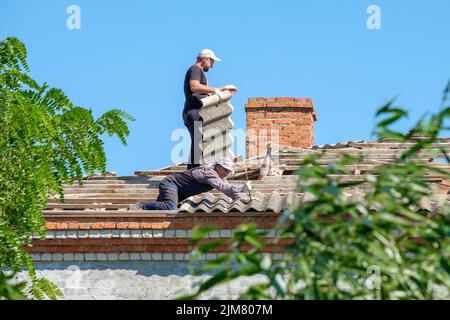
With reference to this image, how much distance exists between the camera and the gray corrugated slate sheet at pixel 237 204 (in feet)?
38.8

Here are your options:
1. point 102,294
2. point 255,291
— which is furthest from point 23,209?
point 255,291

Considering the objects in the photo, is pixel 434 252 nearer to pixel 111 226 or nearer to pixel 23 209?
pixel 23 209

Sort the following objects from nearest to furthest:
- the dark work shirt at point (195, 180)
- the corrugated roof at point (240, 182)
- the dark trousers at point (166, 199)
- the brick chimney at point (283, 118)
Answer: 1. the corrugated roof at point (240, 182)
2. the dark trousers at point (166, 199)
3. the dark work shirt at point (195, 180)
4. the brick chimney at point (283, 118)

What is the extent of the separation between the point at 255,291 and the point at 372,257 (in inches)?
21.5

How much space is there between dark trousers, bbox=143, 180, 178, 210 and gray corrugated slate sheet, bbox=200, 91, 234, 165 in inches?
80.7

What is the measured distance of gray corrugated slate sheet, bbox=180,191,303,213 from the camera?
38.8 ft

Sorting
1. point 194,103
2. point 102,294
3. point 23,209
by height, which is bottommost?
point 102,294

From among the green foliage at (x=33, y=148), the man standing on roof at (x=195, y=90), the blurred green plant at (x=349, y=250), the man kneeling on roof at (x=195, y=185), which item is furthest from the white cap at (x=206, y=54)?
the blurred green plant at (x=349, y=250)

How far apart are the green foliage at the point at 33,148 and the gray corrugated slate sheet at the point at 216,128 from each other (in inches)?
177

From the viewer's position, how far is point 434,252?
5.46 m

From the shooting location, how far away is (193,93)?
15.4m

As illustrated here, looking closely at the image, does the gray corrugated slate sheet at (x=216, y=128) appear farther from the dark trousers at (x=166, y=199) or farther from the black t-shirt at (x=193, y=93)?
the dark trousers at (x=166, y=199)

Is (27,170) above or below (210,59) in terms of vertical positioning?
below

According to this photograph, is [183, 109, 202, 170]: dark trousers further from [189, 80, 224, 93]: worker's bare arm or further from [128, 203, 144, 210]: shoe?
[128, 203, 144, 210]: shoe
